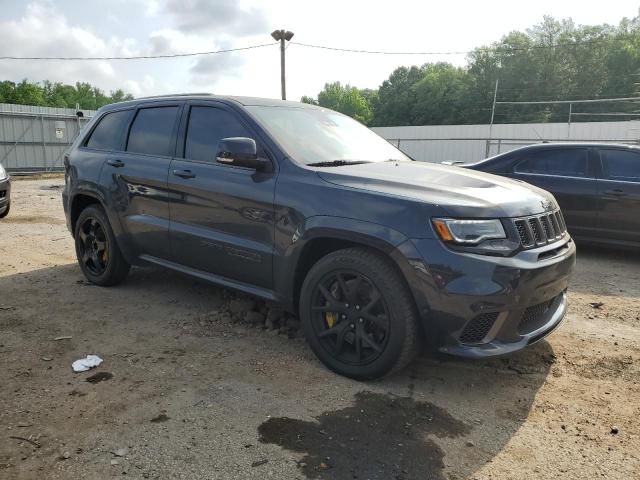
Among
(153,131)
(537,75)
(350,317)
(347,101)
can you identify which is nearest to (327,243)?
(350,317)

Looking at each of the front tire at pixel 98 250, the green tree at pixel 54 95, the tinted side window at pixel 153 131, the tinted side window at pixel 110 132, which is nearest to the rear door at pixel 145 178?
the tinted side window at pixel 153 131

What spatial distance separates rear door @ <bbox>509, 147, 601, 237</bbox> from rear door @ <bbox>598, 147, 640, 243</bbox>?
126mm

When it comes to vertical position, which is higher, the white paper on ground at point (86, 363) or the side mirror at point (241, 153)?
the side mirror at point (241, 153)

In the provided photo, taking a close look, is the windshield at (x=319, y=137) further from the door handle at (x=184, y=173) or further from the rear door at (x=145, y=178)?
the rear door at (x=145, y=178)

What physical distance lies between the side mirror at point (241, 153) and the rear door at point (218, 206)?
0.31ft

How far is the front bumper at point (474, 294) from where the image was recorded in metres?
2.89

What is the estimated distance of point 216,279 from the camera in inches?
161

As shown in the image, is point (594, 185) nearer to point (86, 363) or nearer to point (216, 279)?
point (216, 279)

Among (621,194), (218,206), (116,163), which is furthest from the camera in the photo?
(621,194)

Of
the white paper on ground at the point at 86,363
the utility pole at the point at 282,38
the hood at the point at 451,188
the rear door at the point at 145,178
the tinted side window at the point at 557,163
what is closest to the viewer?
the hood at the point at 451,188

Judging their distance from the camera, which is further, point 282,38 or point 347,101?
point 347,101

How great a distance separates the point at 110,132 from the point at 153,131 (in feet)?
2.49

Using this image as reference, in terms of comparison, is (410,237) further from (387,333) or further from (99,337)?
(99,337)

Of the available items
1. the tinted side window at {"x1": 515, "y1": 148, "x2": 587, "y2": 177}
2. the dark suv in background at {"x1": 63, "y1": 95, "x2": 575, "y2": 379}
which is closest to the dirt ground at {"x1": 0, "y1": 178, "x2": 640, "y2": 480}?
the dark suv in background at {"x1": 63, "y1": 95, "x2": 575, "y2": 379}
